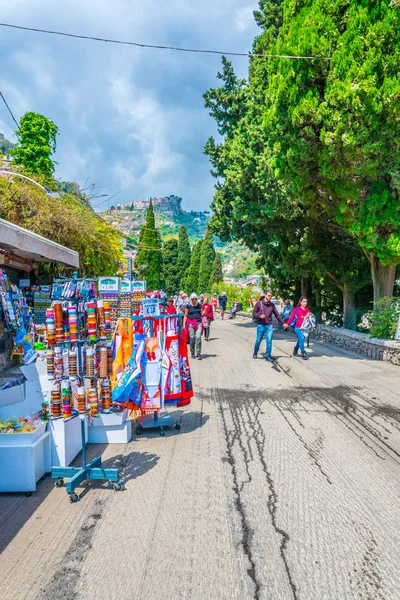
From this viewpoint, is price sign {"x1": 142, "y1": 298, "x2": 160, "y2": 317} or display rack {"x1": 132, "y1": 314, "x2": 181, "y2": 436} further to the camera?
price sign {"x1": 142, "y1": 298, "x2": 160, "y2": 317}

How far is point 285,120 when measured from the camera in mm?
12125

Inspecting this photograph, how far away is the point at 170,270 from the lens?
271 ft

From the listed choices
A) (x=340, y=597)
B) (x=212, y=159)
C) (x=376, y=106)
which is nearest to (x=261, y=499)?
(x=340, y=597)

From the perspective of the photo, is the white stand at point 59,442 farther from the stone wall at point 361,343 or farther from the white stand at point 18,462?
the stone wall at point 361,343

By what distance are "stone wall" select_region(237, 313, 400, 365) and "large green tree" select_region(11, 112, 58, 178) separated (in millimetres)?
20889

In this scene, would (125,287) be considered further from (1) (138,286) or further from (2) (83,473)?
(2) (83,473)

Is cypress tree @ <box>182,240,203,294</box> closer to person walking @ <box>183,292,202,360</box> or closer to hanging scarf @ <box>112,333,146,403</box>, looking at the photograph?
person walking @ <box>183,292,202,360</box>

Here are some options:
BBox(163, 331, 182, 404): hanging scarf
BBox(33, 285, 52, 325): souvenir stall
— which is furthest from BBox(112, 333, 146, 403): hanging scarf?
BBox(33, 285, 52, 325): souvenir stall

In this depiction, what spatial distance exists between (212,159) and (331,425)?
18409 millimetres

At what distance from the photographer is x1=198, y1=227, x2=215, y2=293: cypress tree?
69.9 m

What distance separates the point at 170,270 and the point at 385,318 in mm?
70982

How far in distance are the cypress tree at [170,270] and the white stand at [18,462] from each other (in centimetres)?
7719

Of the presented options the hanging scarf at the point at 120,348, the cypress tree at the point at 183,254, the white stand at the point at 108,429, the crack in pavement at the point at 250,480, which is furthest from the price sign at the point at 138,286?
the cypress tree at the point at 183,254

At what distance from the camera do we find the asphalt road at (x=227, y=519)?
9.36ft
